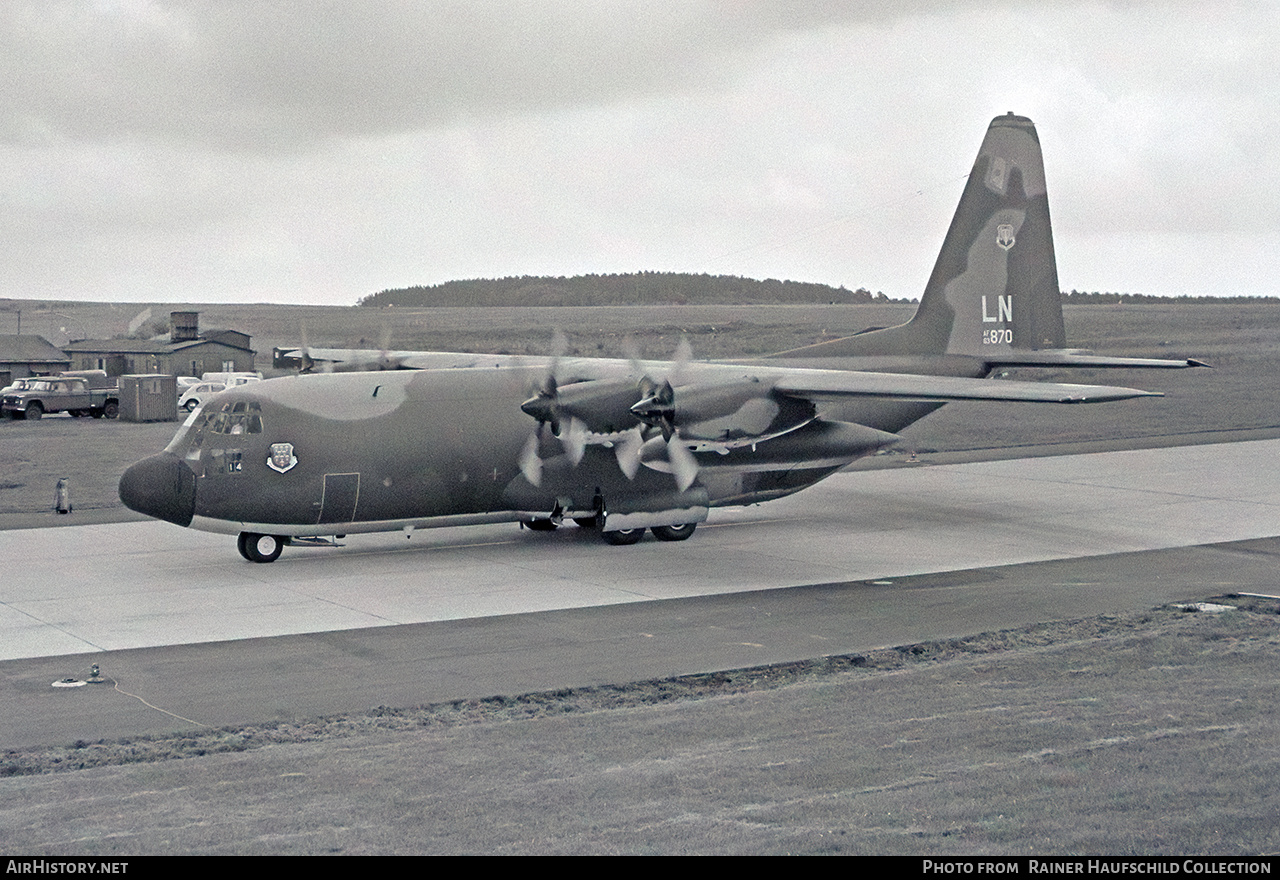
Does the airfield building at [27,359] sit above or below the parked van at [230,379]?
above

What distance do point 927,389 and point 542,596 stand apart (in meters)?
8.14

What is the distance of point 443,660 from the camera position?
17.6 meters

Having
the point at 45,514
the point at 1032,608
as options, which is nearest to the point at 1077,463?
the point at 1032,608

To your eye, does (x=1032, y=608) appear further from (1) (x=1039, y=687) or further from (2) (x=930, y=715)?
(2) (x=930, y=715)

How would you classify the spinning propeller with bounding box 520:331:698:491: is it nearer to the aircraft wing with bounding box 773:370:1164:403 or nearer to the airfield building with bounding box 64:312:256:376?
the aircraft wing with bounding box 773:370:1164:403

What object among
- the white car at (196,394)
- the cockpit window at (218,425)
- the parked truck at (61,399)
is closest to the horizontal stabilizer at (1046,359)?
the cockpit window at (218,425)

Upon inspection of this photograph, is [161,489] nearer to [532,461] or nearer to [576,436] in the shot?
[532,461]

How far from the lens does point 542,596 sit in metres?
21.9

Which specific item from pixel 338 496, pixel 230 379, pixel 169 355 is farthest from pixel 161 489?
pixel 169 355

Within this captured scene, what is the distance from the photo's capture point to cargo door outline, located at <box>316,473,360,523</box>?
24172 millimetres

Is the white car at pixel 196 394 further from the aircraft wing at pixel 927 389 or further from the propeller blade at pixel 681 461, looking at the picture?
the aircraft wing at pixel 927 389

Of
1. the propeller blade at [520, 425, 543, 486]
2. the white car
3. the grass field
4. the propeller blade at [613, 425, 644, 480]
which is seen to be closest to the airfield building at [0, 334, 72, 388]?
the white car

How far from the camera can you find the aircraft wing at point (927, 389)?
23.2 m

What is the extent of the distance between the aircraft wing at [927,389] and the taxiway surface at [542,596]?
10.6ft
